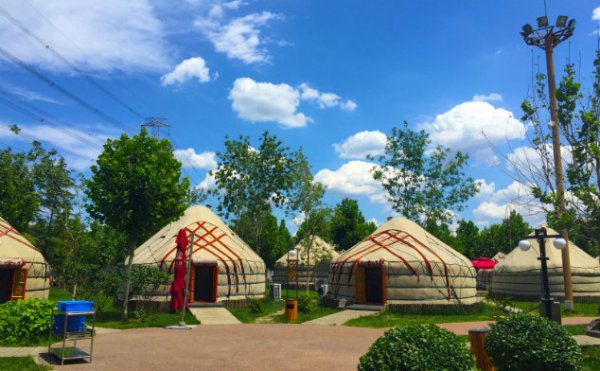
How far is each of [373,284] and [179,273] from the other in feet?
28.5

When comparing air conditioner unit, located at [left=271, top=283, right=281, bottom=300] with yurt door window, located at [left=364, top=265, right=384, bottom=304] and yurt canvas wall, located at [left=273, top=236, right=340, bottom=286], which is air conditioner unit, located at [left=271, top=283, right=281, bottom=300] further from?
yurt canvas wall, located at [left=273, top=236, right=340, bottom=286]

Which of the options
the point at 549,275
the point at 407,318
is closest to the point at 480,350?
the point at 407,318

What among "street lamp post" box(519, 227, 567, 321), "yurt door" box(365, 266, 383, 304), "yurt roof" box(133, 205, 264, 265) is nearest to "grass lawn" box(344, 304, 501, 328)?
"yurt door" box(365, 266, 383, 304)

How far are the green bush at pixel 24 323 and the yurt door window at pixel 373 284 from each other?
512 inches

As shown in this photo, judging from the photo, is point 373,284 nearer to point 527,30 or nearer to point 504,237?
point 527,30

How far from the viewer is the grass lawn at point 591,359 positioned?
8.59 meters

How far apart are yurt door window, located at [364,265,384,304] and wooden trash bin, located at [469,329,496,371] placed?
39.6ft

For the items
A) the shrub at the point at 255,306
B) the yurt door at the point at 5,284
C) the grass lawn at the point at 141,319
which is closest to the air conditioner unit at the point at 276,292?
the shrub at the point at 255,306

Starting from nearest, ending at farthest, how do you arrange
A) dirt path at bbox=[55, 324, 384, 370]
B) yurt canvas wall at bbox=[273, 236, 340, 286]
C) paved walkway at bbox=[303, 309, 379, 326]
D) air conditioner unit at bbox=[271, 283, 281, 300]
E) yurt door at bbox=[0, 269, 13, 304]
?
dirt path at bbox=[55, 324, 384, 370] < paved walkway at bbox=[303, 309, 379, 326] < yurt door at bbox=[0, 269, 13, 304] < air conditioner unit at bbox=[271, 283, 281, 300] < yurt canvas wall at bbox=[273, 236, 340, 286]

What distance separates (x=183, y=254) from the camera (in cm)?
1839

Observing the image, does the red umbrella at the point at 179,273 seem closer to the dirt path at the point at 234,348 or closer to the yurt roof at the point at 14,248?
the dirt path at the point at 234,348

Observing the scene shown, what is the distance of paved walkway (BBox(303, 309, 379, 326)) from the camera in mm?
16625

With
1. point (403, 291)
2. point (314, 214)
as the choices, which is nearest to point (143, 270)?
point (403, 291)

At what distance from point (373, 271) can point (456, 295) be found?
3.76m
